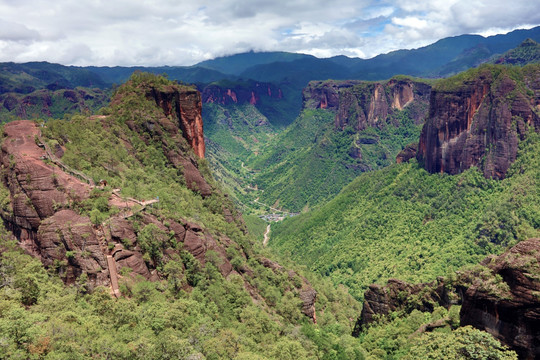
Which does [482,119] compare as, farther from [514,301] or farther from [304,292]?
[514,301]

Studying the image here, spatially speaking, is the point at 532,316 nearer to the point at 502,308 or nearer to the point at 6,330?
the point at 502,308

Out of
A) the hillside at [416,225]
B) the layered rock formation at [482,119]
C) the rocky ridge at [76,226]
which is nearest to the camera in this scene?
the rocky ridge at [76,226]

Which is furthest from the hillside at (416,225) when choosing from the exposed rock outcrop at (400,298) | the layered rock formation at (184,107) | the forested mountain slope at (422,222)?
the layered rock formation at (184,107)

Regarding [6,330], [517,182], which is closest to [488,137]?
[517,182]

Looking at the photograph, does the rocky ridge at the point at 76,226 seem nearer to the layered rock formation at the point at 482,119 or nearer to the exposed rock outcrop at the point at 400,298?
the exposed rock outcrop at the point at 400,298

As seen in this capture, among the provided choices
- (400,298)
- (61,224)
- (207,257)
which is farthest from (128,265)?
(400,298)

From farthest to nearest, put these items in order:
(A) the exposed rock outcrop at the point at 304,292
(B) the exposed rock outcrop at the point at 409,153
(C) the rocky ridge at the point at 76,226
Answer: (B) the exposed rock outcrop at the point at 409,153 < (A) the exposed rock outcrop at the point at 304,292 < (C) the rocky ridge at the point at 76,226
